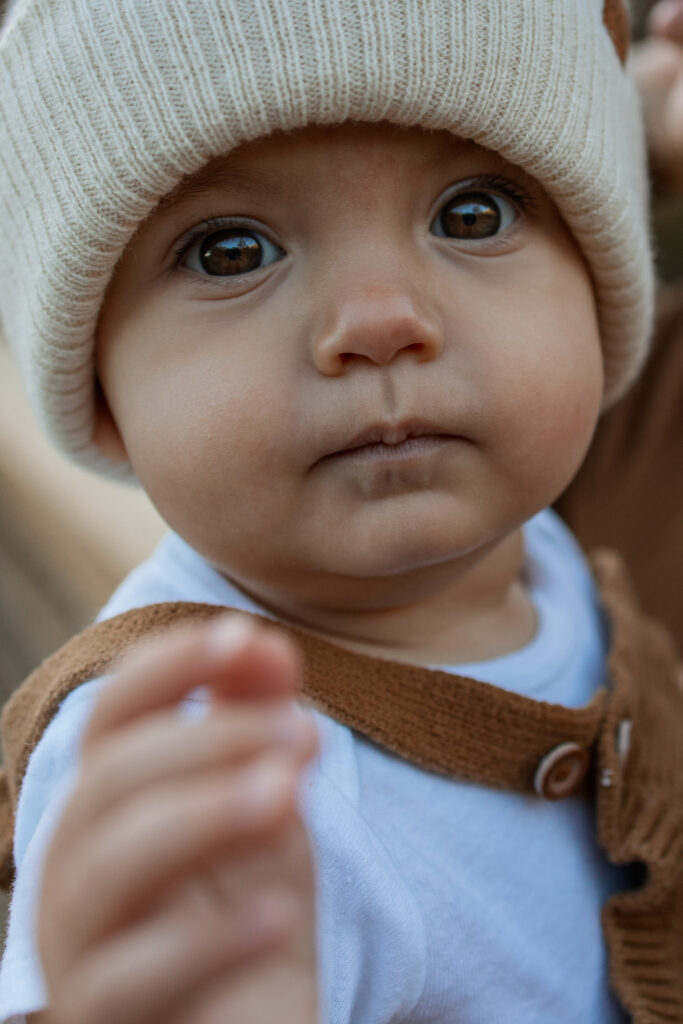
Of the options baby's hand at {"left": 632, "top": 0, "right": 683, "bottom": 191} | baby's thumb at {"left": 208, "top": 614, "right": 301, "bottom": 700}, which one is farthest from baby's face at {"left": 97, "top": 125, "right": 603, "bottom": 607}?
baby's hand at {"left": 632, "top": 0, "right": 683, "bottom": 191}

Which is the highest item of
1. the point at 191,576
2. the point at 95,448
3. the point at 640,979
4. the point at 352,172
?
the point at 352,172

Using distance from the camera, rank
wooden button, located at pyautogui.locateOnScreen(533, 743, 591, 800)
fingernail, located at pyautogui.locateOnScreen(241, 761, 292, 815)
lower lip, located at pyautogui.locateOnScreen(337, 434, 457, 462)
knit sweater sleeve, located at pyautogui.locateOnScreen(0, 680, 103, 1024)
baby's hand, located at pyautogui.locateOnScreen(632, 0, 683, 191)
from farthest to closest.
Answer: baby's hand, located at pyautogui.locateOnScreen(632, 0, 683, 191) → wooden button, located at pyautogui.locateOnScreen(533, 743, 591, 800) → lower lip, located at pyautogui.locateOnScreen(337, 434, 457, 462) → knit sweater sleeve, located at pyautogui.locateOnScreen(0, 680, 103, 1024) → fingernail, located at pyautogui.locateOnScreen(241, 761, 292, 815)

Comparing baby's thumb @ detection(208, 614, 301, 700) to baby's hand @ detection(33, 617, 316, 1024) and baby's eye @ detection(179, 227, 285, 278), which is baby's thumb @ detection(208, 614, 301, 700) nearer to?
baby's hand @ detection(33, 617, 316, 1024)

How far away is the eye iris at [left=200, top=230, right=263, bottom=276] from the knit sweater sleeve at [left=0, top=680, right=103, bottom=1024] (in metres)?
0.29

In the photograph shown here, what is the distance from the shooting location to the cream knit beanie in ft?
2.02

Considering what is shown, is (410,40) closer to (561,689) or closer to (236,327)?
(236,327)

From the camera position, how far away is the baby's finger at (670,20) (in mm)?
1546

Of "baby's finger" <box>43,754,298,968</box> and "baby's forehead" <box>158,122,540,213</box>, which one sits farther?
"baby's forehead" <box>158,122,540,213</box>

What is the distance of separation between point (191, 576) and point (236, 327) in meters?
0.24

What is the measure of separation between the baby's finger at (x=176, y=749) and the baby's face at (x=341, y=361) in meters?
0.29

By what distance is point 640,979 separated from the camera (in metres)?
0.77

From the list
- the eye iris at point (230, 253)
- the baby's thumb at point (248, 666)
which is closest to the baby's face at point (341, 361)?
the eye iris at point (230, 253)

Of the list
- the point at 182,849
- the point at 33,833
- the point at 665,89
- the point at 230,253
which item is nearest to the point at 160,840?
the point at 182,849

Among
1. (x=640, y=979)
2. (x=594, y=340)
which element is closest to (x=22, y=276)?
(x=594, y=340)
